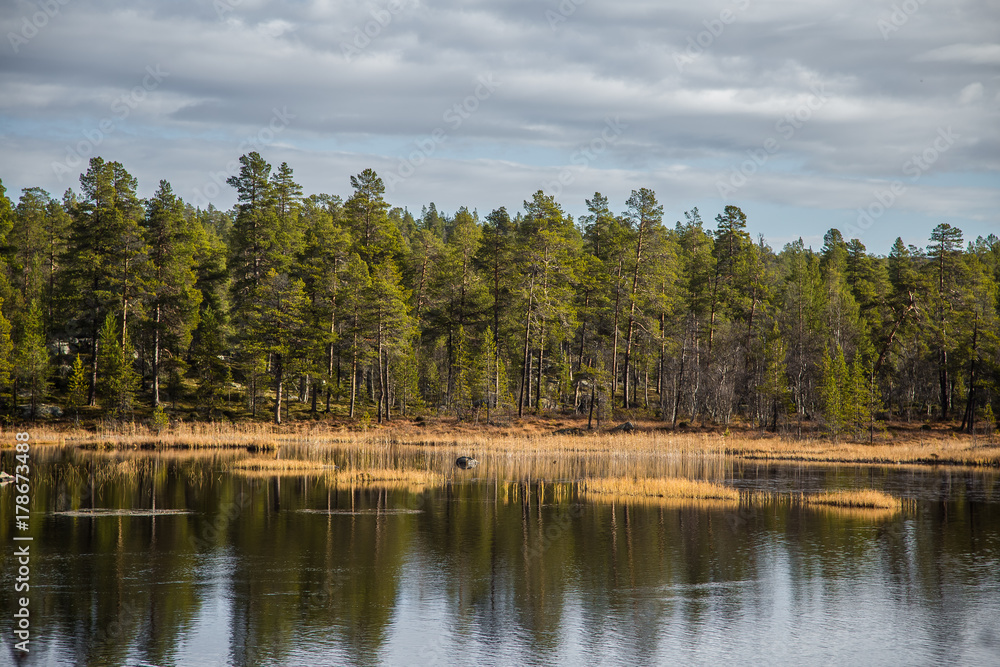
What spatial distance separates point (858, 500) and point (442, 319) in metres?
48.5

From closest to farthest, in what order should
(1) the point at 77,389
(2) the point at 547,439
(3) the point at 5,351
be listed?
(3) the point at 5,351, (2) the point at 547,439, (1) the point at 77,389

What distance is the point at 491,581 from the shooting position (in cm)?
2225

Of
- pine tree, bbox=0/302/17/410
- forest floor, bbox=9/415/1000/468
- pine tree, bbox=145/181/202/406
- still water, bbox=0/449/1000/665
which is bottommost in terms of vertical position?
still water, bbox=0/449/1000/665

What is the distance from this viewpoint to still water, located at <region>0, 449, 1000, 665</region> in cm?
1677

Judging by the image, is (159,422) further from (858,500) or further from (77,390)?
(858,500)

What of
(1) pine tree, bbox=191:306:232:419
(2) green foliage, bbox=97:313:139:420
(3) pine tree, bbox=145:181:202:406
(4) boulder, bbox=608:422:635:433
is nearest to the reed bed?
(4) boulder, bbox=608:422:635:433

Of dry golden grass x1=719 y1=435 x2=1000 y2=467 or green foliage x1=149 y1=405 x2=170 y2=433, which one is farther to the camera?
green foliage x1=149 y1=405 x2=170 y2=433

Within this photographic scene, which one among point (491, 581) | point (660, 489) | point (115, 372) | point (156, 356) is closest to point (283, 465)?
point (660, 489)

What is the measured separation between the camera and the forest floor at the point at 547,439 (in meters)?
55.8

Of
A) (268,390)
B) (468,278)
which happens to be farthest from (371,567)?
(268,390)

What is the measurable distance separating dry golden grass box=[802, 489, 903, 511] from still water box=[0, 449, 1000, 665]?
833mm

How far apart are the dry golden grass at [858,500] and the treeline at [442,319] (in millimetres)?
26838

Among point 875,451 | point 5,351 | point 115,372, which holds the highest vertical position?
point 5,351

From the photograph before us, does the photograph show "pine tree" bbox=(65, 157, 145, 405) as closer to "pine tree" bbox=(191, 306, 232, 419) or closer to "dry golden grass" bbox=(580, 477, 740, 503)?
"pine tree" bbox=(191, 306, 232, 419)
